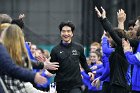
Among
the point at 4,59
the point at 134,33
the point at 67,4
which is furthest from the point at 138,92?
the point at 67,4

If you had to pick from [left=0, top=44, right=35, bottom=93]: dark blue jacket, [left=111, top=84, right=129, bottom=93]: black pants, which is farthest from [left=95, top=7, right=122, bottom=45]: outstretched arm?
[left=0, top=44, right=35, bottom=93]: dark blue jacket

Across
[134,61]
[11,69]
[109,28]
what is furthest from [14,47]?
[109,28]

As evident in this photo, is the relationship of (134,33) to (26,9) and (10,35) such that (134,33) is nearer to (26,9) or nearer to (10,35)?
(10,35)

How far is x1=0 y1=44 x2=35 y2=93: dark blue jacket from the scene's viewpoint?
6.95 metres

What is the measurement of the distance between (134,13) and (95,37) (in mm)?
4349

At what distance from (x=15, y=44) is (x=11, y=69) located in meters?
0.52

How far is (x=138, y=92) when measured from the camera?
10711 mm

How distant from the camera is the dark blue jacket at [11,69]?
6.95m

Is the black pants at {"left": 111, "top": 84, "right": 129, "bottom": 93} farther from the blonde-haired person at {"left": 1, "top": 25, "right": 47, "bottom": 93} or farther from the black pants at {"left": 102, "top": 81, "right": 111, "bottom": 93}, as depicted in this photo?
the blonde-haired person at {"left": 1, "top": 25, "right": 47, "bottom": 93}

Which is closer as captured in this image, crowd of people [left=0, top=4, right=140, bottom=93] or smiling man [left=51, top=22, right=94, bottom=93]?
crowd of people [left=0, top=4, right=140, bottom=93]

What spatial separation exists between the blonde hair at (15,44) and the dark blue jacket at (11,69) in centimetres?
34

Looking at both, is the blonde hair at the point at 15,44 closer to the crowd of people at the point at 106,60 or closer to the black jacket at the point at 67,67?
the crowd of people at the point at 106,60

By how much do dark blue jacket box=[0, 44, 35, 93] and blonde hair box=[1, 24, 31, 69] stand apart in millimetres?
341

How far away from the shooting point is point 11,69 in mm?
6957
